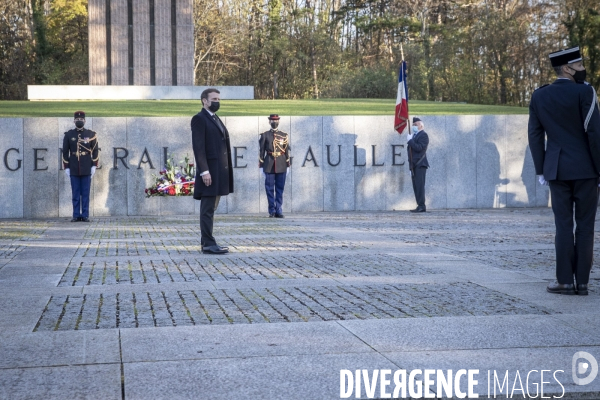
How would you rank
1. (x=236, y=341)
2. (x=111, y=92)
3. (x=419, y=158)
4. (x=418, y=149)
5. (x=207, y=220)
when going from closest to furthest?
(x=236, y=341)
(x=207, y=220)
(x=418, y=149)
(x=419, y=158)
(x=111, y=92)

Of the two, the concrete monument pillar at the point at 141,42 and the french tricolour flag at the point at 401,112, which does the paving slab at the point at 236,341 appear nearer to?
the french tricolour flag at the point at 401,112

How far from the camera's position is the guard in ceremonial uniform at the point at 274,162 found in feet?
60.6

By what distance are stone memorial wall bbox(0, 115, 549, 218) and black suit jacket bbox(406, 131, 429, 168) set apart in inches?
54.4

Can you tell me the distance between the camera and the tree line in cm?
4419

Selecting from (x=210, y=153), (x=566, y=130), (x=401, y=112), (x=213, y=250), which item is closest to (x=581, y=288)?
(x=566, y=130)

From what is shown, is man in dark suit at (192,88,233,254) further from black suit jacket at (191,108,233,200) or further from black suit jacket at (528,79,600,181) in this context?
black suit jacket at (528,79,600,181)

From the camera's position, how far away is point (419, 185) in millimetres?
20312

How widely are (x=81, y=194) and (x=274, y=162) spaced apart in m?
4.09

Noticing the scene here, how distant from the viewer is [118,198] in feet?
67.0

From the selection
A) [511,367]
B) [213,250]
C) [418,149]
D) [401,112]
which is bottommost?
[511,367]

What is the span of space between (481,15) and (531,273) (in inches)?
1751

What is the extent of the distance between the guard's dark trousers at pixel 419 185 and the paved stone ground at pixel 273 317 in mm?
8177

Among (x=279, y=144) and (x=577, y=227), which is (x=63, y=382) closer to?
(x=577, y=227)

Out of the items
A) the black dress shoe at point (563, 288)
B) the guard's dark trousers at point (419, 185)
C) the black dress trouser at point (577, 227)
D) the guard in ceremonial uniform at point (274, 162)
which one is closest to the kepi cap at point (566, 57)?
the black dress trouser at point (577, 227)
